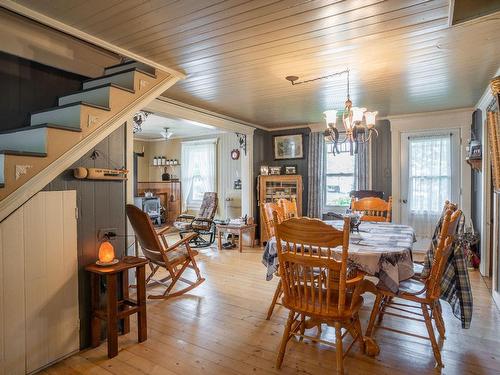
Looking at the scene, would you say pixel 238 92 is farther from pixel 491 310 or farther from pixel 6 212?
pixel 491 310

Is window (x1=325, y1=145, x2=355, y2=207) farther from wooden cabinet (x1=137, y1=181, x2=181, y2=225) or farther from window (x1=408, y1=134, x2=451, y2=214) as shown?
wooden cabinet (x1=137, y1=181, x2=181, y2=225)

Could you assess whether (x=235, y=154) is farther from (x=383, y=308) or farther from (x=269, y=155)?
(x=383, y=308)

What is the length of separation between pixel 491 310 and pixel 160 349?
3.03 m

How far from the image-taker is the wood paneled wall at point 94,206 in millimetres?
2314

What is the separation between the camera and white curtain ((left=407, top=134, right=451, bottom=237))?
4930mm

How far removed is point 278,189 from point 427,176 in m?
2.51

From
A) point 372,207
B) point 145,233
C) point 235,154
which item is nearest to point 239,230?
point 235,154

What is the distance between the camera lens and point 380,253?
2102 mm

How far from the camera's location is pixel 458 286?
2.26 metres

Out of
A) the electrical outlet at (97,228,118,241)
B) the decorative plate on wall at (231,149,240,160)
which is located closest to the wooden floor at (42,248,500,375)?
the electrical outlet at (97,228,118,241)

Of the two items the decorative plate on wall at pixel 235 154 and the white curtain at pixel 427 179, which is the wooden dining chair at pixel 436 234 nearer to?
the white curtain at pixel 427 179

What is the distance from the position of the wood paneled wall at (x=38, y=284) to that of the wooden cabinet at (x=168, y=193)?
5.91m

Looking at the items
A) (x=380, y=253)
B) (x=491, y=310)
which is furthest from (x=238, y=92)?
(x=491, y=310)

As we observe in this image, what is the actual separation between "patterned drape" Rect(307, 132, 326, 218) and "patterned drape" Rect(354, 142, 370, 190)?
2.16 ft
